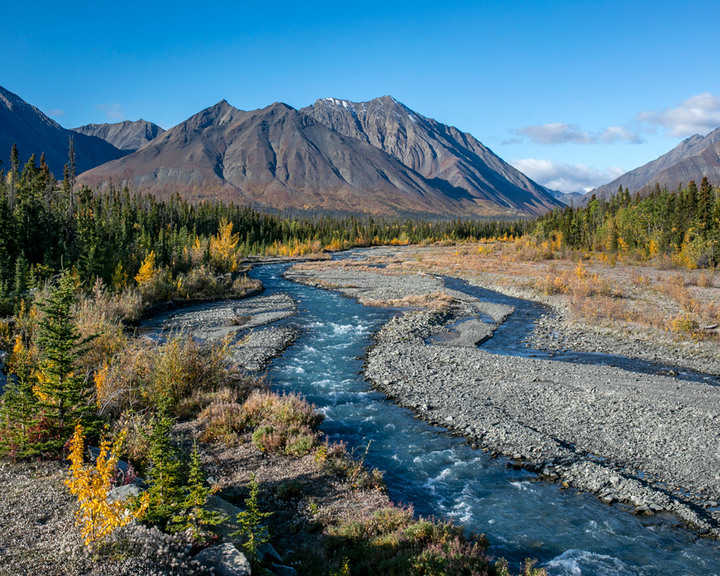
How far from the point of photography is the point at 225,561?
500cm

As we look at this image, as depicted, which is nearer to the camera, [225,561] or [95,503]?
[95,503]

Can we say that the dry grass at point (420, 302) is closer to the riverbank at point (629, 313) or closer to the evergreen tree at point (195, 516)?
the riverbank at point (629, 313)

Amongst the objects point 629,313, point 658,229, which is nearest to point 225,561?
point 629,313

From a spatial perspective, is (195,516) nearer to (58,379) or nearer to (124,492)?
(124,492)

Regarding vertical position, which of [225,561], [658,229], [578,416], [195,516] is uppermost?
[658,229]

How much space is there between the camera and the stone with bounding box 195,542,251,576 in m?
4.90

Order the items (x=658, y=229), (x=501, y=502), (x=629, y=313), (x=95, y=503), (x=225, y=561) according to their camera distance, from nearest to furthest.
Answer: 1. (x=95, y=503)
2. (x=225, y=561)
3. (x=501, y=502)
4. (x=629, y=313)
5. (x=658, y=229)

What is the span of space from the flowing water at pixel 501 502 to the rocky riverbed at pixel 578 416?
561 millimetres

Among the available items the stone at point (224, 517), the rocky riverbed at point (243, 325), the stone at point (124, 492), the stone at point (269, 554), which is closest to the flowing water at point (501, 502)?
the stone at point (269, 554)

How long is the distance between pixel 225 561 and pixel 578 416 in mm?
11338

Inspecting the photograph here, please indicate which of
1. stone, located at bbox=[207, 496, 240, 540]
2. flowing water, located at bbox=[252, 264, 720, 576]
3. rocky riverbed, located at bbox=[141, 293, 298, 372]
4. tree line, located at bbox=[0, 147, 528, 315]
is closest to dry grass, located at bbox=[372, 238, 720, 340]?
flowing water, located at bbox=[252, 264, 720, 576]

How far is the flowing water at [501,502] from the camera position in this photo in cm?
742

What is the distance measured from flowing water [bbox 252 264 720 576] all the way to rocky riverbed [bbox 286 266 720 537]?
0.56m

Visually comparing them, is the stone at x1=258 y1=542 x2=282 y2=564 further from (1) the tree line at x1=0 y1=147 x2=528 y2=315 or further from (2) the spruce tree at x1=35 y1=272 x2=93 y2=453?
(1) the tree line at x1=0 y1=147 x2=528 y2=315
